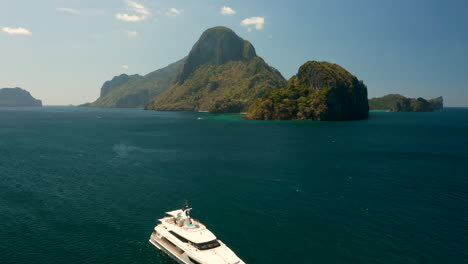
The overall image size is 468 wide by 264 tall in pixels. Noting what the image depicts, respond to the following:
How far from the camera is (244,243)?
132ft

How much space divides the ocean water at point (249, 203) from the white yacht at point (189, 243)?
1761 mm

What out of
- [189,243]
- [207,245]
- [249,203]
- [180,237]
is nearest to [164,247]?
[180,237]

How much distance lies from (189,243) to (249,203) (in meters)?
21.6

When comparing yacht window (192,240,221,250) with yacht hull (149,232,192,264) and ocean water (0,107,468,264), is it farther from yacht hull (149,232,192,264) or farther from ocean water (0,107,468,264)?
ocean water (0,107,468,264)

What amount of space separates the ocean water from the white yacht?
1761 mm

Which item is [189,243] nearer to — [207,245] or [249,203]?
[207,245]

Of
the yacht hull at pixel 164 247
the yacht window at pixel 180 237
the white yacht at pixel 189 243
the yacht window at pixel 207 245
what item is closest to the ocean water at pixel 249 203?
the yacht hull at pixel 164 247

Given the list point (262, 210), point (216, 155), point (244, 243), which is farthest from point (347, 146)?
point (244, 243)

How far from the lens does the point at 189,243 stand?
35906 mm

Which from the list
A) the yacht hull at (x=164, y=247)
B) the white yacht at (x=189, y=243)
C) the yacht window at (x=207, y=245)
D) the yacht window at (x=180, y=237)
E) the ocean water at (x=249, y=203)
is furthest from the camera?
the ocean water at (x=249, y=203)

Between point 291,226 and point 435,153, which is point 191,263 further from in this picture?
point 435,153

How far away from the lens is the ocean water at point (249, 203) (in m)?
38.3

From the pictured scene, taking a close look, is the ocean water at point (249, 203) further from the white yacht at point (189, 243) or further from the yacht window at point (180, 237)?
the yacht window at point (180, 237)

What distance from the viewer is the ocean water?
38.3 meters
